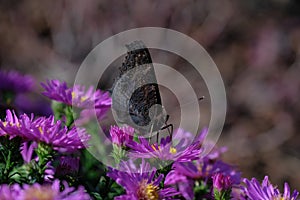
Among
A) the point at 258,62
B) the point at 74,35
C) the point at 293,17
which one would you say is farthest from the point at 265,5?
the point at 74,35

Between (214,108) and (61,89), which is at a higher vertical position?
(214,108)

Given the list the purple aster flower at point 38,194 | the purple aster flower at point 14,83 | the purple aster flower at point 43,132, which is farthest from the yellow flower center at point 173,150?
the purple aster flower at point 14,83

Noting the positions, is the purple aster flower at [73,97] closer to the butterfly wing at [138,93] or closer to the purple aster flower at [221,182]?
the butterfly wing at [138,93]

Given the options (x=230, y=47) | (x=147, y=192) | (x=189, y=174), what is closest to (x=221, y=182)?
(x=189, y=174)

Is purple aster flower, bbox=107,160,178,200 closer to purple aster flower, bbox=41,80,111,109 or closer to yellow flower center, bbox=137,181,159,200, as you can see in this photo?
yellow flower center, bbox=137,181,159,200

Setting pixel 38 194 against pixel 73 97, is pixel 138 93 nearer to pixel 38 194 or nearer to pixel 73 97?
pixel 73 97

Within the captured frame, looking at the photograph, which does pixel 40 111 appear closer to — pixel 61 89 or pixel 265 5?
pixel 61 89
